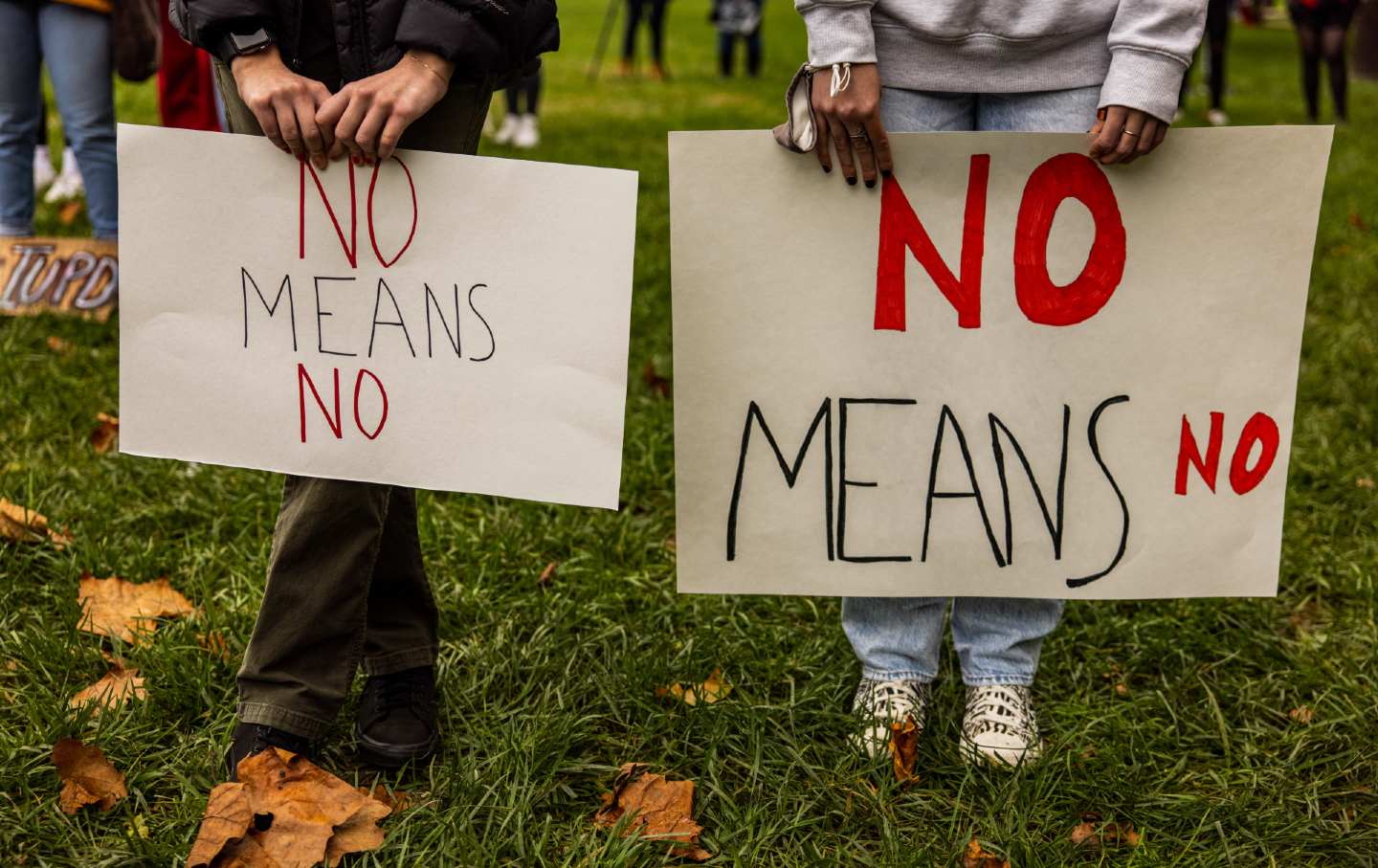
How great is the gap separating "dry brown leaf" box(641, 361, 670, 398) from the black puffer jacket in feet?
6.25

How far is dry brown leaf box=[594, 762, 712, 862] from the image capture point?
179 centimetres

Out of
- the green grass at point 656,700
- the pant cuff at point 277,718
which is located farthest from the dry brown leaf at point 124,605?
the pant cuff at point 277,718

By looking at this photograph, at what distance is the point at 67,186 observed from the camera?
5.37 meters

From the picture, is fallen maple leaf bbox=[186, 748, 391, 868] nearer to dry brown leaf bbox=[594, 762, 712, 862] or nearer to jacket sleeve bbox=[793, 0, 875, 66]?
dry brown leaf bbox=[594, 762, 712, 862]

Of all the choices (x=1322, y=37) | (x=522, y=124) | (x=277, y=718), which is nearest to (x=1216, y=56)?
(x=1322, y=37)

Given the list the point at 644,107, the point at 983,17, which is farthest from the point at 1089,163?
the point at 644,107

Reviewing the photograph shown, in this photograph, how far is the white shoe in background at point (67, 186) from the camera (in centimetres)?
517

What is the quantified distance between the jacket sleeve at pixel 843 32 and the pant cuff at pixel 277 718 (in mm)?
1183

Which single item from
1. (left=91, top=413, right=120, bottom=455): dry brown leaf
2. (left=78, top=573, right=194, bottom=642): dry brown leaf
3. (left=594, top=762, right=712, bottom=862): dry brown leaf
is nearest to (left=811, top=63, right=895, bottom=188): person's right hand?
(left=594, top=762, right=712, bottom=862): dry brown leaf

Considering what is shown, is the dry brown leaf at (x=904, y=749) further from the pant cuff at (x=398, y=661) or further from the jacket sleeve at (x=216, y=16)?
the jacket sleeve at (x=216, y=16)

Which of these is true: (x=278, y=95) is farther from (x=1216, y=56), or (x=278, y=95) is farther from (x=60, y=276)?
(x=1216, y=56)

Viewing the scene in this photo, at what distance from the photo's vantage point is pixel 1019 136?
1.75 metres

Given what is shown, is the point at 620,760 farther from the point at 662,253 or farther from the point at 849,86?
the point at 662,253

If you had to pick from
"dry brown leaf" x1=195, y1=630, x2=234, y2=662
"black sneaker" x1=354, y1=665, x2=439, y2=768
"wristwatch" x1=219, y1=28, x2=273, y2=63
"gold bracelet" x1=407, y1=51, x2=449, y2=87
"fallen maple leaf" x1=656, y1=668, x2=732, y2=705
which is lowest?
"fallen maple leaf" x1=656, y1=668, x2=732, y2=705
